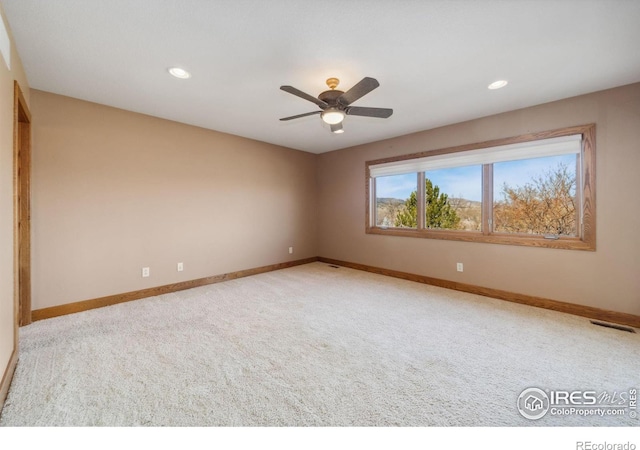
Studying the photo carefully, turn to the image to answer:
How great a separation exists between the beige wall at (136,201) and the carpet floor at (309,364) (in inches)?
21.8

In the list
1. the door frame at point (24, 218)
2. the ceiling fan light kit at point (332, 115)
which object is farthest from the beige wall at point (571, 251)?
the door frame at point (24, 218)

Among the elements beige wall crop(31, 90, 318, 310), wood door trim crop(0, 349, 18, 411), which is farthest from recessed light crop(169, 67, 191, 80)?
wood door trim crop(0, 349, 18, 411)

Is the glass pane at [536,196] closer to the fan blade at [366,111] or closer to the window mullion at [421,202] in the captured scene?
the window mullion at [421,202]

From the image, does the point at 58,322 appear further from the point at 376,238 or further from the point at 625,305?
the point at 625,305

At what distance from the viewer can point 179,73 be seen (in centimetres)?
246

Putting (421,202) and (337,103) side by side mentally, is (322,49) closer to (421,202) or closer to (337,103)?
(337,103)

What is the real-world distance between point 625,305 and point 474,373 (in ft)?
7.18

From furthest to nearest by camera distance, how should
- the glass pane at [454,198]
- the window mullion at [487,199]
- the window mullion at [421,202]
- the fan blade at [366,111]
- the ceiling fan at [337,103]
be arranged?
the window mullion at [421,202]
the glass pane at [454,198]
the window mullion at [487,199]
the fan blade at [366,111]
the ceiling fan at [337,103]

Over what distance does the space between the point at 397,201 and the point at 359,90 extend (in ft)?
9.23

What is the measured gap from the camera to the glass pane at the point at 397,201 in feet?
14.7

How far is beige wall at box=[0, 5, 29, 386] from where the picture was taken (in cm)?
170

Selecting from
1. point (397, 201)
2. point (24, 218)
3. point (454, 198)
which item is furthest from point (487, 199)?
point (24, 218)

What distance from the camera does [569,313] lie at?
2998 mm
